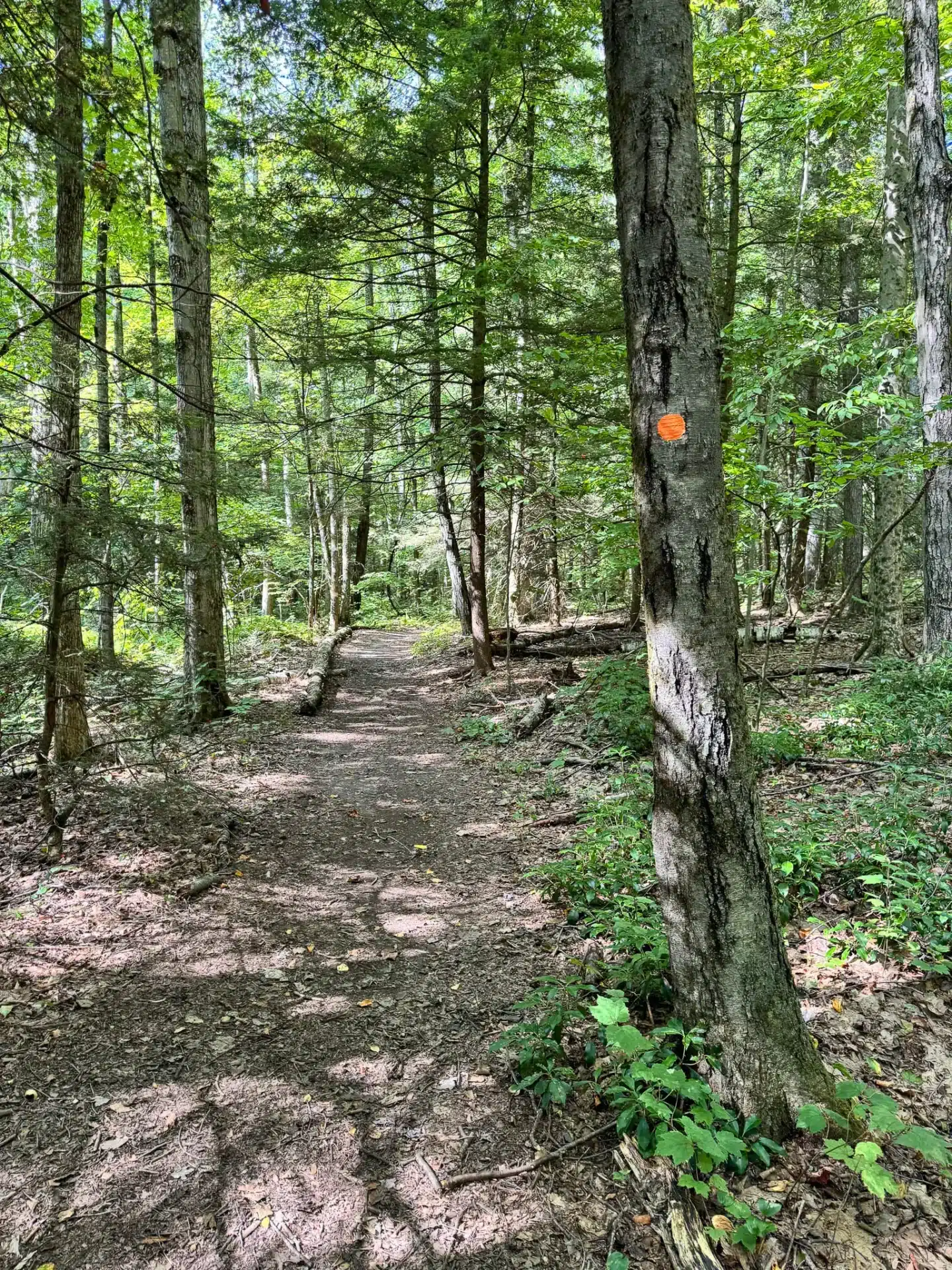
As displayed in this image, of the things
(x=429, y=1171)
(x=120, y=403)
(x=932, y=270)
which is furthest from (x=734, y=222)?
(x=429, y=1171)

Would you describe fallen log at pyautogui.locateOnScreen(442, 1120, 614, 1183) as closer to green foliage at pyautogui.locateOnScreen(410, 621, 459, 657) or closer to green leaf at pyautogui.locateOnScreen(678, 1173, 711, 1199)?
green leaf at pyautogui.locateOnScreen(678, 1173, 711, 1199)

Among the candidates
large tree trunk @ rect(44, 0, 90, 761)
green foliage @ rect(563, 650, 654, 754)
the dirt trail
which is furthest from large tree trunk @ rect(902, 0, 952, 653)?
large tree trunk @ rect(44, 0, 90, 761)

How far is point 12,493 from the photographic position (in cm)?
412

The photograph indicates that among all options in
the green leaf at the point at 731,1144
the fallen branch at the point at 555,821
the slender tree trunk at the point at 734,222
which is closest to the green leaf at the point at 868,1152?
the green leaf at the point at 731,1144

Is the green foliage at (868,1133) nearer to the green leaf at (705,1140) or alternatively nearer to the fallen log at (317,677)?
the green leaf at (705,1140)

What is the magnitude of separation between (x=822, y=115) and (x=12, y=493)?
9.65 meters

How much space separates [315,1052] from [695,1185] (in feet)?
5.60

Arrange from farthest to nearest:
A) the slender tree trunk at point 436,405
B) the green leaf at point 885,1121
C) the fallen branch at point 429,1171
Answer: the slender tree trunk at point 436,405, the fallen branch at point 429,1171, the green leaf at point 885,1121

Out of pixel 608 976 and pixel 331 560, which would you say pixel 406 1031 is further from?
pixel 331 560

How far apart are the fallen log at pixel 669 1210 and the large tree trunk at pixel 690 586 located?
0.37m

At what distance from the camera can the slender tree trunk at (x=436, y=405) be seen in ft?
30.3

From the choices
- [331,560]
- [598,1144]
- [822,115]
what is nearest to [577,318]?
[822,115]

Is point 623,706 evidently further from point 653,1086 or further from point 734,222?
point 734,222

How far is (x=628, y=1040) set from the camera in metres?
2.35
